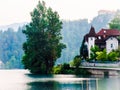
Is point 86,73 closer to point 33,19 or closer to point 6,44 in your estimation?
point 33,19

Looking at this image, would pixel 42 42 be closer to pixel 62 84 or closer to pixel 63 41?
pixel 62 84

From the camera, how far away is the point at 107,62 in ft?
91.1

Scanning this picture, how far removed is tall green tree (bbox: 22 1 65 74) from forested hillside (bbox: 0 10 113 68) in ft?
28.4

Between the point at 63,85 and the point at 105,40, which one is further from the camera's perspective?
the point at 105,40

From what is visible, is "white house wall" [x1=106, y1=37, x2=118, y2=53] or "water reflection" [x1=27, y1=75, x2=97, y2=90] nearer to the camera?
"water reflection" [x1=27, y1=75, x2=97, y2=90]

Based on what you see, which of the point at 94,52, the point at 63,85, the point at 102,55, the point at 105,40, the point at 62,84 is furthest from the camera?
the point at 105,40

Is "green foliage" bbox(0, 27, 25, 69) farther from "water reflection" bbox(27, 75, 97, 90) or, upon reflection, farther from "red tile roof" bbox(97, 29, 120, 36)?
"water reflection" bbox(27, 75, 97, 90)

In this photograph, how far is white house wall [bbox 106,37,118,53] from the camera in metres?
30.4

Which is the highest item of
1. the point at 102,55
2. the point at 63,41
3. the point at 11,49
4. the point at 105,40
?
the point at 63,41

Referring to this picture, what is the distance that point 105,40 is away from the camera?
3123cm

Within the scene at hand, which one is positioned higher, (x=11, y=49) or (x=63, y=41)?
(x=63, y=41)

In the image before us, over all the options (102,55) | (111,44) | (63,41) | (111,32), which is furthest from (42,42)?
(63,41)

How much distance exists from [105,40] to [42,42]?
153 inches

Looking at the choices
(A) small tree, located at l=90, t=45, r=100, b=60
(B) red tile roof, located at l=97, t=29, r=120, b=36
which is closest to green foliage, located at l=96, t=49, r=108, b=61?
(A) small tree, located at l=90, t=45, r=100, b=60
